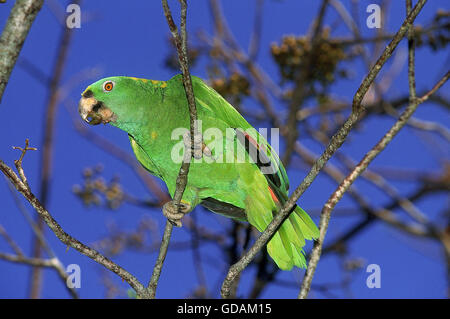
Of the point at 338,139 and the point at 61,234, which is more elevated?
the point at 338,139

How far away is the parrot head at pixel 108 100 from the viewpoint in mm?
2494

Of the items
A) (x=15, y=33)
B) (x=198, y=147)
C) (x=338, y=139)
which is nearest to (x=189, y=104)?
(x=198, y=147)

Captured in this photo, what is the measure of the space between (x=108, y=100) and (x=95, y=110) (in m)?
0.09

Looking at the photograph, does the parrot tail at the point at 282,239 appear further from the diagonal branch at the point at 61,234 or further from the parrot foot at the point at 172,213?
the diagonal branch at the point at 61,234

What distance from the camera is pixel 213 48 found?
4293mm

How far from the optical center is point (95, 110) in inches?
99.0

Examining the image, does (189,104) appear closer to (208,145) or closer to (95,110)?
(208,145)

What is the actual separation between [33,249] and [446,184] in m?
4.13

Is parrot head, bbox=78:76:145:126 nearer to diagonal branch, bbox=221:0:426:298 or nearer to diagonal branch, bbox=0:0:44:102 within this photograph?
Result: diagonal branch, bbox=0:0:44:102

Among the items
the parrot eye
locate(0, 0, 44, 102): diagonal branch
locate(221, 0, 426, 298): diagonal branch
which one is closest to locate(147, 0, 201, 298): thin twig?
locate(221, 0, 426, 298): diagonal branch

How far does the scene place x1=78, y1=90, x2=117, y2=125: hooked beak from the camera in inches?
98.3

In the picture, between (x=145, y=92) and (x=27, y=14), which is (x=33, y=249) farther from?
(x=27, y=14)

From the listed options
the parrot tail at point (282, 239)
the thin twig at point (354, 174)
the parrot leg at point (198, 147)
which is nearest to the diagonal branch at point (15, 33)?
the parrot leg at point (198, 147)

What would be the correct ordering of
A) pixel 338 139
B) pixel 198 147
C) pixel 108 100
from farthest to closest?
pixel 108 100, pixel 198 147, pixel 338 139
